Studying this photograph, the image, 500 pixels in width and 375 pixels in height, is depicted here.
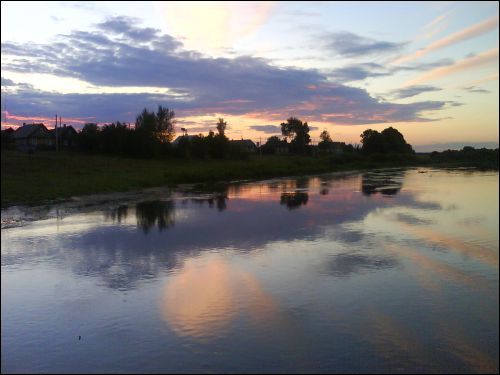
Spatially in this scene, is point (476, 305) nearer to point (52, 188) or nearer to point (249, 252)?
point (249, 252)

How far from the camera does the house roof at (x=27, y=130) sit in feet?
258

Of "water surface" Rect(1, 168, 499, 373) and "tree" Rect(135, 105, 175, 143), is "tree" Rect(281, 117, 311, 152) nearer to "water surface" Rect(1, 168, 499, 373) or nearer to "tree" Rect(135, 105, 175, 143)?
"tree" Rect(135, 105, 175, 143)

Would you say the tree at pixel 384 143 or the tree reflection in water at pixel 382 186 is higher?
the tree at pixel 384 143

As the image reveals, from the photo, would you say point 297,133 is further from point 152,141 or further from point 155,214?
point 155,214

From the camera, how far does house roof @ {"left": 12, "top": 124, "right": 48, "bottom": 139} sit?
258 feet

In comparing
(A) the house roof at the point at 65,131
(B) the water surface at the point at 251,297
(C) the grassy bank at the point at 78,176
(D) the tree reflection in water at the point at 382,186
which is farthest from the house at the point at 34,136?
(B) the water surface at the point at 251,297

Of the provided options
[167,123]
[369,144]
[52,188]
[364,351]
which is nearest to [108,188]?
[52,188]

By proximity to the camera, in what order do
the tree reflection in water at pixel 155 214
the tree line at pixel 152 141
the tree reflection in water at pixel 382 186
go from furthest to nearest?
1. the tree line at pixel 152 141
2. the tree reflection in water at pixel 382 186
3. the tree reflection in water at pixel 155 214

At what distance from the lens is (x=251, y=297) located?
Answer: 9.45 m

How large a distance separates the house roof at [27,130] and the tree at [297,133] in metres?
72.8

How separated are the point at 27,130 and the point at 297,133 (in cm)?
7688

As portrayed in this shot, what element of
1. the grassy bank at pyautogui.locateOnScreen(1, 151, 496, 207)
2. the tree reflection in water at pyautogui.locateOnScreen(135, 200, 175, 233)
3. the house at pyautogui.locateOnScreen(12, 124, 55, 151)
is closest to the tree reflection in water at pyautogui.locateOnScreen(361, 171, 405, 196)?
the grassy bank at pyautogui.locateOnScreen(1, 151, 496, 207)

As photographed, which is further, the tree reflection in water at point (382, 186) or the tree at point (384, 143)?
the tree at point (384, 143)

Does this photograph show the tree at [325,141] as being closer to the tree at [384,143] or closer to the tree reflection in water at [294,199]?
the tree at [384,143]
